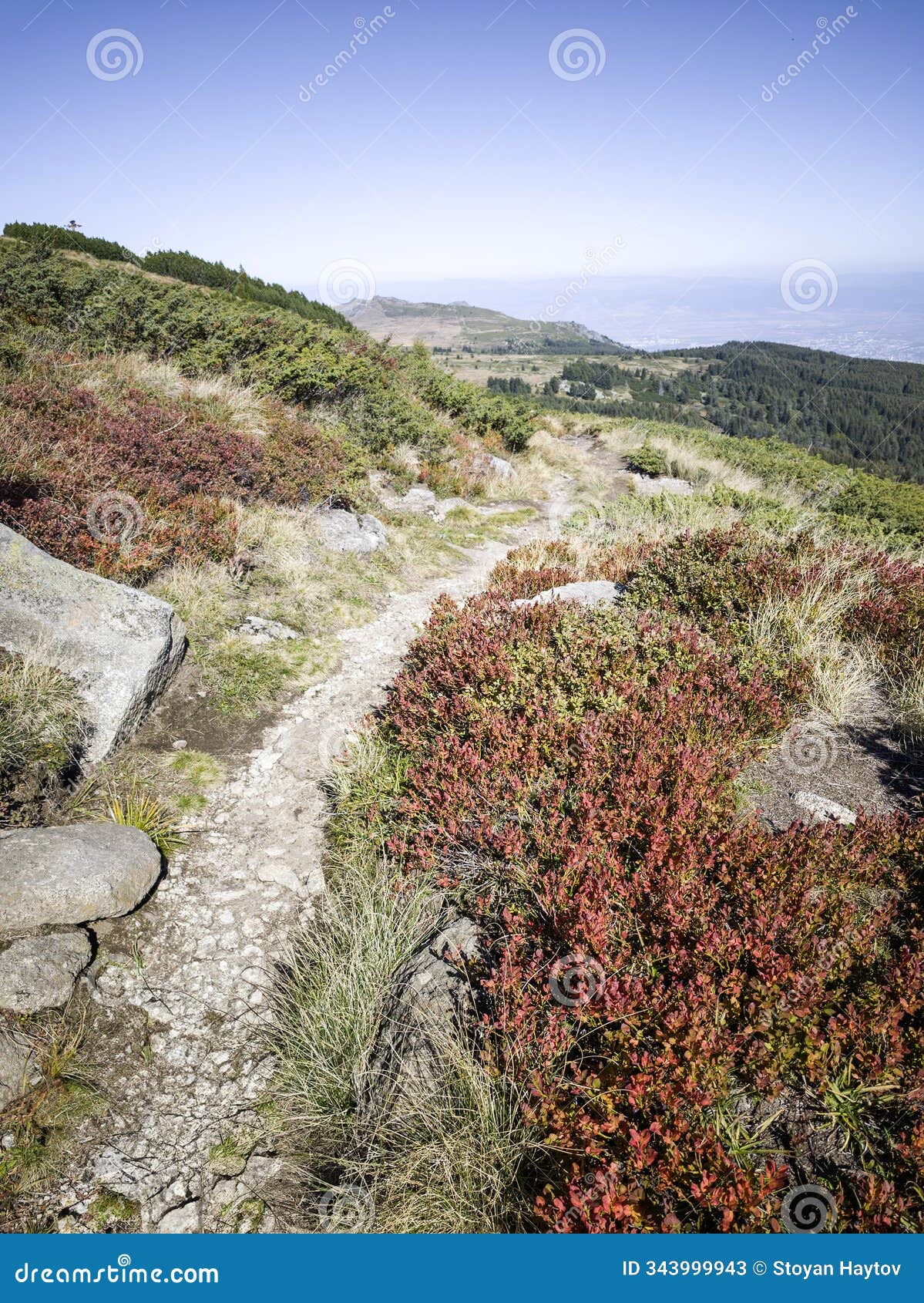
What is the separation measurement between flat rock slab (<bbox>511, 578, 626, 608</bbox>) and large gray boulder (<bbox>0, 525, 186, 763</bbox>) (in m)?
4.00

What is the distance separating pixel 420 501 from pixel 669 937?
1141 cm

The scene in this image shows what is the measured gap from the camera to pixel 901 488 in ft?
74.2

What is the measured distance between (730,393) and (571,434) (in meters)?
108

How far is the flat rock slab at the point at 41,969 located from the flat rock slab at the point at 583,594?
510 centimetres

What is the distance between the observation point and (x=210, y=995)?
3.68 meters

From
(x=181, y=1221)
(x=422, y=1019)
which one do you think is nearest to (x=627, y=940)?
(x=422, y=1019)

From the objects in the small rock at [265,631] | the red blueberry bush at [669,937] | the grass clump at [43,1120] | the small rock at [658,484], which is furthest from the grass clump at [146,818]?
the small rock at [658,484]

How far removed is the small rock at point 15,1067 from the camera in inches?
110

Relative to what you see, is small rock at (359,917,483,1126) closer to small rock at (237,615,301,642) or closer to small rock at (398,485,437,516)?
small rock at (237,615,301,642)

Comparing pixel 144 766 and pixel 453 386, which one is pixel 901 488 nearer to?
pixel 453 386

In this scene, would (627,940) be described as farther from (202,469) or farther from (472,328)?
(472,328)

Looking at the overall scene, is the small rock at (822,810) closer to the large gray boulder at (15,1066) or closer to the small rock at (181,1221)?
the small rock at (181,1221)

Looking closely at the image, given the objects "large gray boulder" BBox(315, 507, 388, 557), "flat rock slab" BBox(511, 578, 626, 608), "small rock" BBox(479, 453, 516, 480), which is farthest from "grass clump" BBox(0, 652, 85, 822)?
"small rock" BBox(479, 453, 516, 480)

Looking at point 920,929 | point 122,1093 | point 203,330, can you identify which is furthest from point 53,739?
point 203,330
